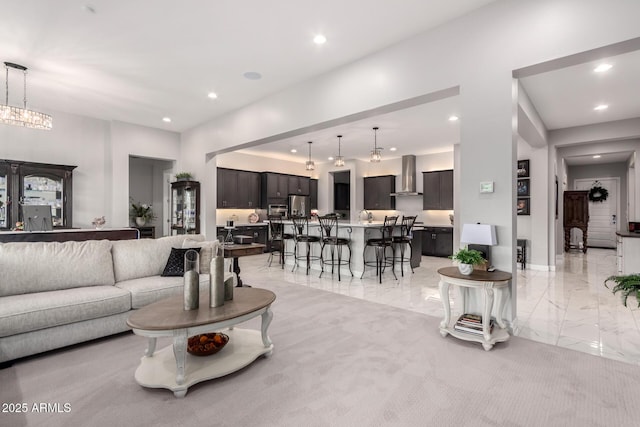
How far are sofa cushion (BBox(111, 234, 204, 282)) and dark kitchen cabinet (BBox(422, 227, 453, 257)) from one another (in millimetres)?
6598

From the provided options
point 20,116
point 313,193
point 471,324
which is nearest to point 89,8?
point 20,116

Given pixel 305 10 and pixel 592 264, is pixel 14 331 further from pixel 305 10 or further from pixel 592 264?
pixel 592 264

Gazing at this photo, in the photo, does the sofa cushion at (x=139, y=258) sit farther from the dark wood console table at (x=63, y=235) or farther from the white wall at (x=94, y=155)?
the white wall at (x=94, y=155)

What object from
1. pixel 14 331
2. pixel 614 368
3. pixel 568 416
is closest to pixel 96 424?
pixel 14 331

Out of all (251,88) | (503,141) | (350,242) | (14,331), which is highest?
(251,88)

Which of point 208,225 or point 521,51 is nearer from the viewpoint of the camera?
point 521,51

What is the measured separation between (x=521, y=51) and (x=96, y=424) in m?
4.26

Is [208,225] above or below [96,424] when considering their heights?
above

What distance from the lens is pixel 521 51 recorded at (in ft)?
9.82

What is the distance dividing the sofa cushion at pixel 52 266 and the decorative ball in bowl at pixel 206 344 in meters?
1.49

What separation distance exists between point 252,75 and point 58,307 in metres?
3.71

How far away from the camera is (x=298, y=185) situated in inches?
410

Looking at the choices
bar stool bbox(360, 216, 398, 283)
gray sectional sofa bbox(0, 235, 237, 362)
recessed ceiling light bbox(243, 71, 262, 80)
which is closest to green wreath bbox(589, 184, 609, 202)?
bar stool bbox(360, 216, 398, 283)

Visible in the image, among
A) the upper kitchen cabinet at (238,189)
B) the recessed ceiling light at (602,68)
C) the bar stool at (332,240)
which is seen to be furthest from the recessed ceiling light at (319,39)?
the upper kitchen cabinet at (238,189)
